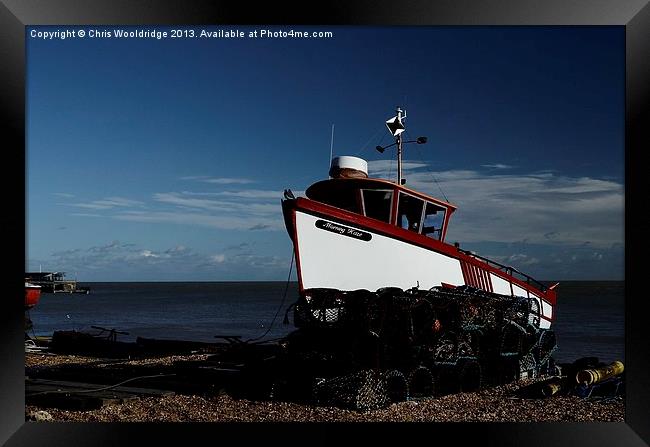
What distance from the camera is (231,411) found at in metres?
8.09

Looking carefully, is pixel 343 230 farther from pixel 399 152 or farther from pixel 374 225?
pixel 399 152

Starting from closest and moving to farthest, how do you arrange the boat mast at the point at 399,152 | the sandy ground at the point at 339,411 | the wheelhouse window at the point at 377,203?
1. the sandy ground at the point at 339,411
2. the wheelhouse window at the point at 377,203
3. the boat mast at the point at 399,152

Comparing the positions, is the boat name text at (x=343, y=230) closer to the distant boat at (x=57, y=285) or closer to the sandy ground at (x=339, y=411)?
the sandy ground at (x=339, y=411)

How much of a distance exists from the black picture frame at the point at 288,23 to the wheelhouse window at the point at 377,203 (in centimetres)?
558

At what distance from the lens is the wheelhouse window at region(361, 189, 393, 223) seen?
1244 centimetres

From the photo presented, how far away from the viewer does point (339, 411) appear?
8172 mm

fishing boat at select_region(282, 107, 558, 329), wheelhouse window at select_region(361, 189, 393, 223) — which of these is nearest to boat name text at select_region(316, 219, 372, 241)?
fishing boat at select_region(282, 107, 558, 329)

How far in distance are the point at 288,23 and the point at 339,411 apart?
490 cm

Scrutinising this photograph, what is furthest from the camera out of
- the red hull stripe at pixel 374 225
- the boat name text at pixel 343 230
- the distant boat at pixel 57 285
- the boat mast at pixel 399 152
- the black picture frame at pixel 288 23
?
the distant boat at pixel 57 285

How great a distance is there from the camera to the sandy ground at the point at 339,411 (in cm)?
784

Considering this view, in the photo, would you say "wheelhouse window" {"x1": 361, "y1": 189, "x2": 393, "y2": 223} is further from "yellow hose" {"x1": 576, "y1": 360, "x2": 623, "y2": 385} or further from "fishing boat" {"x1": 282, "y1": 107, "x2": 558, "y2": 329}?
"yellow hose" {"x1": 576, "y1": 360, "x2": 623, "y2": 385}

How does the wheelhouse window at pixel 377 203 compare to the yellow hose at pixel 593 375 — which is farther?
the wheelhouse window at pixel 377 203

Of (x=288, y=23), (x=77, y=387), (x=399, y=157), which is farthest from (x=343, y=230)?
(x=77, y=387)

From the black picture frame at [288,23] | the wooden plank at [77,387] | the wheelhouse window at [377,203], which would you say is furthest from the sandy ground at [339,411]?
the wheelhouse window at [377,203]
